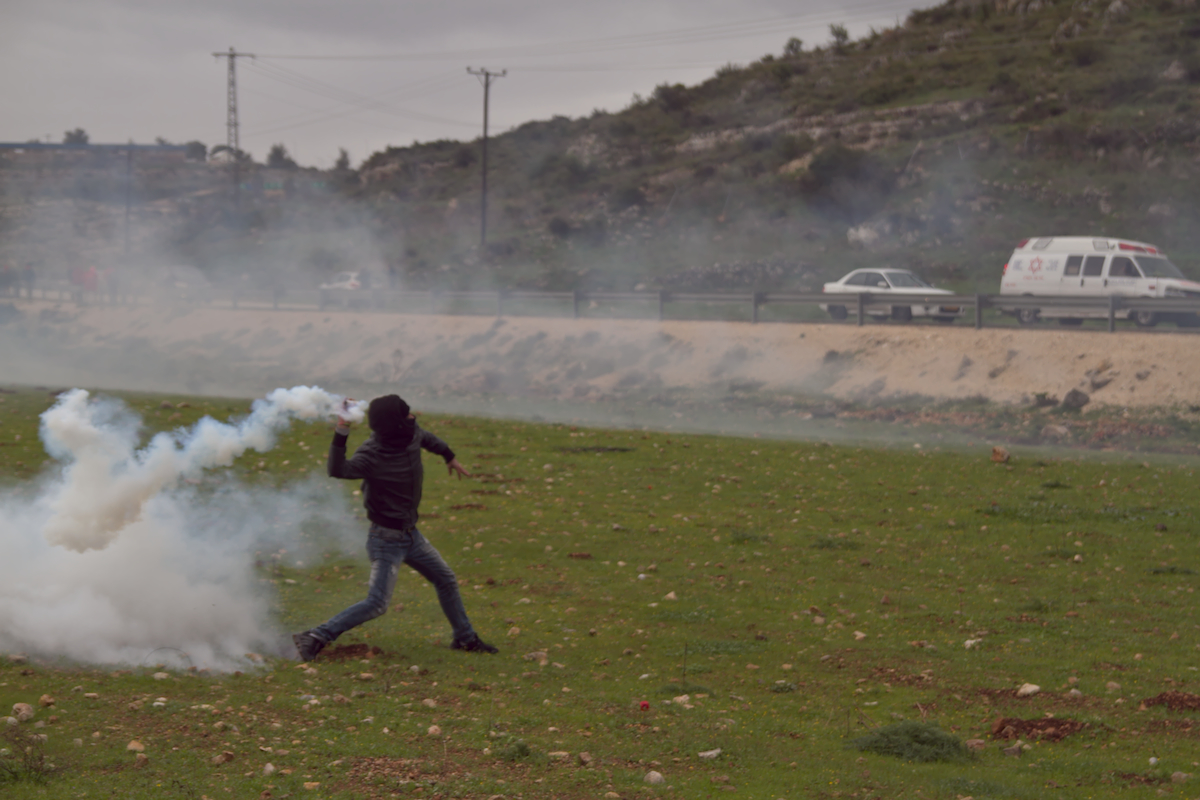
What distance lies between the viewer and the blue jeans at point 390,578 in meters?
9.23

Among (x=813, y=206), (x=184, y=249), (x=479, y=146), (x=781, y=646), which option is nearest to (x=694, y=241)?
(x=813, y=206)

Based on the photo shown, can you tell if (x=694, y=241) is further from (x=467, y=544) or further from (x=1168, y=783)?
(x=1168, y=783)

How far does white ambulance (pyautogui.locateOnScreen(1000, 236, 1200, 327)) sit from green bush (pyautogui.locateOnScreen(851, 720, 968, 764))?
26225 mm

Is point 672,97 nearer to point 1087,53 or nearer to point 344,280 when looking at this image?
point 1087,53

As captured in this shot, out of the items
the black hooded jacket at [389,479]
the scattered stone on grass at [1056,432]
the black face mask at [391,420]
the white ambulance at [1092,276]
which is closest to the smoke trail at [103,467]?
the black face mask at [391,420]

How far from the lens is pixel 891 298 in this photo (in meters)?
35.1

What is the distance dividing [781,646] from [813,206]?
5900 cm

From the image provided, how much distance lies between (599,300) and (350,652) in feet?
108

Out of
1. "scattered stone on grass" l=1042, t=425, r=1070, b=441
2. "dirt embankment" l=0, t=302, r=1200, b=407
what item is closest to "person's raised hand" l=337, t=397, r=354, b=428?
"scattered stone on grass" l=1042, t=425, r=1070, b=441

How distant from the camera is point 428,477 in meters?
18.2

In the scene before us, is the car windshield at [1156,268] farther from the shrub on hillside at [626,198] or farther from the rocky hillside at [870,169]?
the shrub on hillside at [626,198]

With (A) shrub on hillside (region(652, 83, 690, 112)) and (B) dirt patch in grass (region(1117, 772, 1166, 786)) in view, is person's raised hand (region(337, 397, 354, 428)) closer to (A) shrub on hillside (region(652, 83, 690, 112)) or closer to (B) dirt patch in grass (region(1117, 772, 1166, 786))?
(B) dirt patch in grass (region(1117, 772, 1166, 786))

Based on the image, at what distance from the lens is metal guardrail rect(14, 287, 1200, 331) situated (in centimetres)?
3086

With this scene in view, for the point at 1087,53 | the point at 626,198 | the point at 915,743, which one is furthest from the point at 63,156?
the point at 915,743
